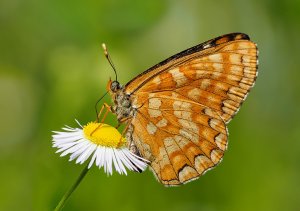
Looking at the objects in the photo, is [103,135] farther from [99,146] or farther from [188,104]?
[188,104]

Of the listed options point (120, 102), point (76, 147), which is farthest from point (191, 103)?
point (76, 147)

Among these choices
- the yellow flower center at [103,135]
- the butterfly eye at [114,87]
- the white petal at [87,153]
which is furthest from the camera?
the butterfly eye at [114,87]

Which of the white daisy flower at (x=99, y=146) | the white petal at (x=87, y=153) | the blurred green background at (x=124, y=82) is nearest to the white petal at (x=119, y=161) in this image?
the white daisy flower at (x=99, y=146)

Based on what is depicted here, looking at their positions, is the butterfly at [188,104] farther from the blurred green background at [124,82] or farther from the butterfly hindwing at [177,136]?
the blurred green background at [124,82]

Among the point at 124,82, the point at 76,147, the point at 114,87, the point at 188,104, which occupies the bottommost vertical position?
the point at 76,147
